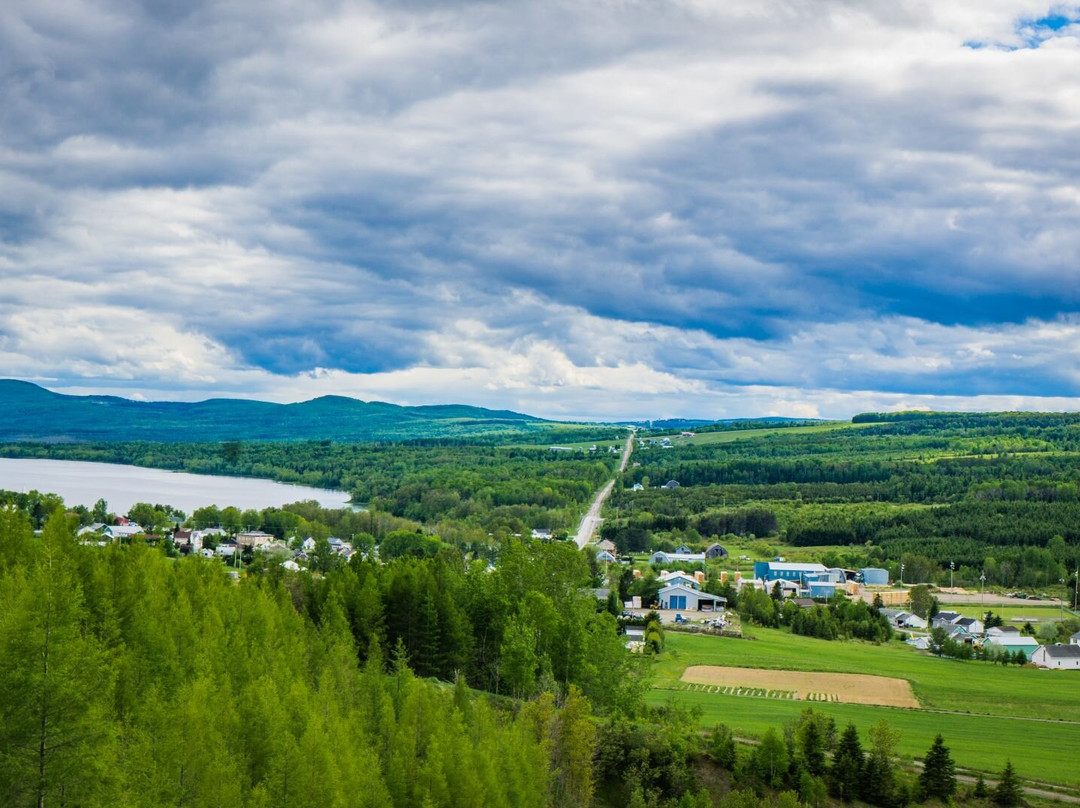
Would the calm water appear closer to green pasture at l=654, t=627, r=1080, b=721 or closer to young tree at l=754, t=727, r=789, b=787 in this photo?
green pasture at l=654, t=627, r=1080, b=721

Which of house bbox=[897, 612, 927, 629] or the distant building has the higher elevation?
the distant building

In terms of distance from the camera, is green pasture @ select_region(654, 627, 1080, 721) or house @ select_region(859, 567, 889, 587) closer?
green pasture @ select_region(654, 627, 1080, 721)

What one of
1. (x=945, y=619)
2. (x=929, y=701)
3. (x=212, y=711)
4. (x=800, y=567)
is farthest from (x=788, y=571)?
(x=212, y=711)

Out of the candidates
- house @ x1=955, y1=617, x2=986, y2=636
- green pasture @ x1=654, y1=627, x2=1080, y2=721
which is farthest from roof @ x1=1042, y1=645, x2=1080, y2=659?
house @ x1=955, y1=617, x2=986, y2=636

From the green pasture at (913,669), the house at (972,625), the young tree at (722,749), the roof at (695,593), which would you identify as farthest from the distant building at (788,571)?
the young tree at (722,749)

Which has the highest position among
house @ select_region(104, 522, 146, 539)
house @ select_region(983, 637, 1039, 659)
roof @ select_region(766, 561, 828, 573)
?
house @ select_region(104, 522, 146, 539)

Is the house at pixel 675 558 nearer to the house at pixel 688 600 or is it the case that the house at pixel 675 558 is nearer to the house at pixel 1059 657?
the house at pixel 688 600

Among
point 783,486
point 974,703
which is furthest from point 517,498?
point 974,703

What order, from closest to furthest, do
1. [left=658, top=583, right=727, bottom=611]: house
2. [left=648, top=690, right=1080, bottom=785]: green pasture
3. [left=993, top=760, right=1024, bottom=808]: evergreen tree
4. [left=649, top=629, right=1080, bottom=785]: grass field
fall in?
1. [left=993, top=760, right=1024, bottom=808]: evergreen tree
2. [left=648, top=690, right=1080, bottom=785]: green pasture
3. [left=649, top=629, right=1080, bottom=785]: grass field
4. [left=658, top=583, right=727, bottom=611]: house
